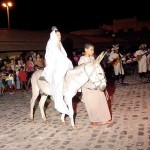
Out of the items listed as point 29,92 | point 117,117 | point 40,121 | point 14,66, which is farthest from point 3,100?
point 117,117

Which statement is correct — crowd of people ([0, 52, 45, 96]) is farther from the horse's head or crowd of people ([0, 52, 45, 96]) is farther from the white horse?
the horse's head

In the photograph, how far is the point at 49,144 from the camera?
7703 mm

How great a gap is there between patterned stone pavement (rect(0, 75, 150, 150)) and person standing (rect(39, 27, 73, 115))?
79 cm

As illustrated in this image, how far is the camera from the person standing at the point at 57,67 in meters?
9.08

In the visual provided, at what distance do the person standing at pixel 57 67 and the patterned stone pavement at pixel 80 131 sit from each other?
79 cm

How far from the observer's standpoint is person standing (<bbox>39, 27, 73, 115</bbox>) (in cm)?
908

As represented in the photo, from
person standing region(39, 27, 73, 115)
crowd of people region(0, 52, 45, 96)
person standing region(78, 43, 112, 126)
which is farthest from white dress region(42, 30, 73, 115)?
crowd of people region(0, 52, 45, 96)

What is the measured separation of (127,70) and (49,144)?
16.7 meters

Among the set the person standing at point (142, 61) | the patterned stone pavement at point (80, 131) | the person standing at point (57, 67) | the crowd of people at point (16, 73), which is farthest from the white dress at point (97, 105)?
the person standing at point (142, 61)

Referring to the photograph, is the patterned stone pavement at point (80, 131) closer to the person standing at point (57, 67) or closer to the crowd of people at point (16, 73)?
the person standing at point (57, 67)

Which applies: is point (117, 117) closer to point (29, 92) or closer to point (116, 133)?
point (116, 133)

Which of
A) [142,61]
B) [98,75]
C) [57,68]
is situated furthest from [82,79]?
[142,61]

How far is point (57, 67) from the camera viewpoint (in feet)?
29.8

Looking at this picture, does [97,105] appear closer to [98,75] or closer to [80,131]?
[80,131]
